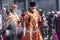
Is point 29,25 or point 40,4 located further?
point 40,4

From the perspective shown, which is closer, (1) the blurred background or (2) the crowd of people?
(2) the crowd of people

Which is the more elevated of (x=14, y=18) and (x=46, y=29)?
(x=14, y=18)

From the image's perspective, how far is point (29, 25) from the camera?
9820 millimetres

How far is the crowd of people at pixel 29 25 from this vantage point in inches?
386

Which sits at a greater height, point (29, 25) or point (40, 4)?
point (29, 25)

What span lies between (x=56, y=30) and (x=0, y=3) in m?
7.12

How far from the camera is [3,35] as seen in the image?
10.8 metres

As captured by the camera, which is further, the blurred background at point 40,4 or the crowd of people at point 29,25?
the blurred background at point 40,4

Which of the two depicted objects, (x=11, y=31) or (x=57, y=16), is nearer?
(x=11, y=31)

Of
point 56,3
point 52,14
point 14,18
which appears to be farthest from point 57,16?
point 56,3

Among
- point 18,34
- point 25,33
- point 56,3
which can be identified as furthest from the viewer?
point 56,3

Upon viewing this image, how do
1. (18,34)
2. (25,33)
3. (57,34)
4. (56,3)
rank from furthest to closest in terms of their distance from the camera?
(56,3) < (57,34) < (18,34) < (25,33)

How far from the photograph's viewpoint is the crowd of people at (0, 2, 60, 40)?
980cm

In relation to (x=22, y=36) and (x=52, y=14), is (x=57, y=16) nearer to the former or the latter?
(x=52, y=14)
